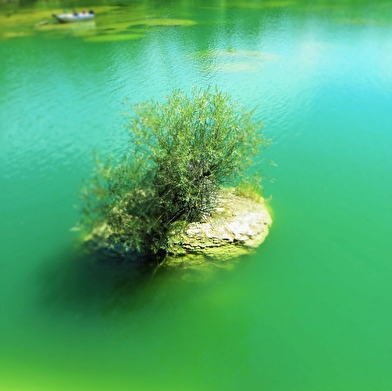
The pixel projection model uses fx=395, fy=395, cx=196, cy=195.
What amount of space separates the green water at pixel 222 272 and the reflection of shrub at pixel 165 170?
177 centimetres

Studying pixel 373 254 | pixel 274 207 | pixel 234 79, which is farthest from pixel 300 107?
pixel 373 254

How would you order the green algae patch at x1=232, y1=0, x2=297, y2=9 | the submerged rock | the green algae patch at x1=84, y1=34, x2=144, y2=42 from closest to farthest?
1. the submerged rock
2. the green algae patch at x1=84, y1=34, x2=144, y2=42
3. the green algae patch at x1=232, y1=0, x2=297, y2=9

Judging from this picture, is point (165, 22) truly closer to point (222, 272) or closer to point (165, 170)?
point (165, 170)

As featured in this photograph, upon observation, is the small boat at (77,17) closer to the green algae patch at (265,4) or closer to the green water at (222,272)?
the green water at (222,272)

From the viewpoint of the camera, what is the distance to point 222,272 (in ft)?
47.1

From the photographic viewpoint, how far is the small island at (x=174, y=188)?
13.4 metres

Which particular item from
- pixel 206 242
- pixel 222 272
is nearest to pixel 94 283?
pixel 206 242

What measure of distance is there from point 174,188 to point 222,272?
3556mm

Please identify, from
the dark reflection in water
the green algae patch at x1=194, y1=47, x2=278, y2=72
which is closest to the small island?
the dark reflection in water

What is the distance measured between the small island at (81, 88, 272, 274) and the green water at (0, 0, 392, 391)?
95cm

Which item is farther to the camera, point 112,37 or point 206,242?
point 112,37

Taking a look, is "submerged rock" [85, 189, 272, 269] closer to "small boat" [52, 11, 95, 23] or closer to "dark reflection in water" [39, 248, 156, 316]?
"dark reflection in water" [39, 248, 156, 316]

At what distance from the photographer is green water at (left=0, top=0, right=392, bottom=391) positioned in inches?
469

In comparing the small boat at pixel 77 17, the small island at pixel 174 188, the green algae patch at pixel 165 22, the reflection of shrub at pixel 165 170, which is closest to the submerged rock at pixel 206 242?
the small island at pixel 174 188
